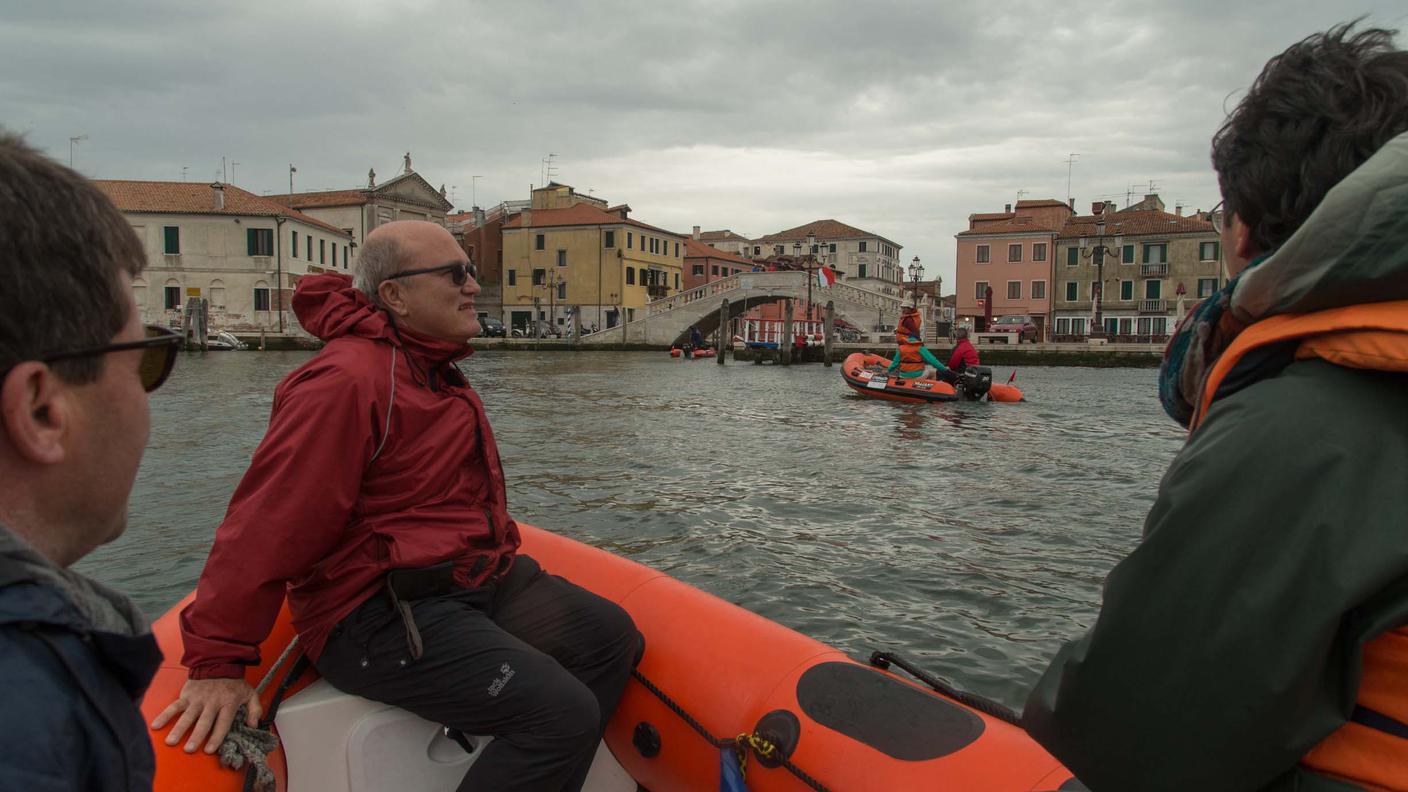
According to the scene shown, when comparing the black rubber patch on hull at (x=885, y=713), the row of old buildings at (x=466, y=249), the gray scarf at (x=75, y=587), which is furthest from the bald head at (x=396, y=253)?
the row of old buildings at (x=466, y=249)

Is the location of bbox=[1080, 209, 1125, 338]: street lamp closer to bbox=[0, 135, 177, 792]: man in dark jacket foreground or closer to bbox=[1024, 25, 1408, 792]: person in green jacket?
bbox=[1024, 25, 1408, 792]: person in green jacket

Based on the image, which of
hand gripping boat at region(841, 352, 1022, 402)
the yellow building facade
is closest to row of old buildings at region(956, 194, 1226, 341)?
the yellow building facade

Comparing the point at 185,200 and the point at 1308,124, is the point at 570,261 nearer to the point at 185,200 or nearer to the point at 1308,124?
the point at 185,200

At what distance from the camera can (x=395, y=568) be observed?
2078 mm

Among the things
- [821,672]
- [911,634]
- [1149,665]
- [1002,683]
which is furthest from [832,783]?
[911,634]

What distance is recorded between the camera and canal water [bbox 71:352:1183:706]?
199 inches

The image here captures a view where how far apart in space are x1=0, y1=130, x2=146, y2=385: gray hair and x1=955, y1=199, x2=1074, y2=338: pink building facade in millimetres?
52889

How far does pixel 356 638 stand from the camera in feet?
6.77

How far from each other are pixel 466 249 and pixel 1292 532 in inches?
1830

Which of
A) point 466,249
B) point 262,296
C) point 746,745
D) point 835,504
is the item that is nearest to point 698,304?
point 466,249

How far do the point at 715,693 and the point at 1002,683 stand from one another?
2.19 metres

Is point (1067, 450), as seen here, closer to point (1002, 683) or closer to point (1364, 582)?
point (1002, 683)

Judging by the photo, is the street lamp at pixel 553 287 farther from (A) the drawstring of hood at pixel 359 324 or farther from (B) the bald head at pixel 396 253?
(A) the drawstring of hood at pixel 359 324

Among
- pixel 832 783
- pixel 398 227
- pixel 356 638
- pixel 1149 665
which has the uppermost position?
pixel 398 227
